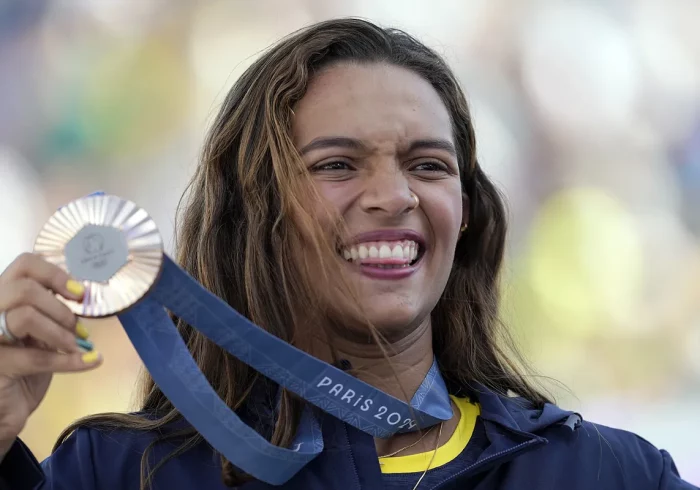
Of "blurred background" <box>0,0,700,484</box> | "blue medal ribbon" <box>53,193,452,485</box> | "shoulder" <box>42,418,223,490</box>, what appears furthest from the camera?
"blurred background" <box>0,0,700,484</box>

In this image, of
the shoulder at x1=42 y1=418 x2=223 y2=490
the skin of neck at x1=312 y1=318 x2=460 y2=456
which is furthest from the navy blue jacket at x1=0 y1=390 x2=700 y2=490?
the skin of neck at x1=312 y1=318 x2=460 y2=456

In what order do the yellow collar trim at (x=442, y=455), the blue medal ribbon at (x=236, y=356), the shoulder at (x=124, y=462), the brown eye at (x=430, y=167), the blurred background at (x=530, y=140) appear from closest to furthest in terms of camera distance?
1. the blue medal ribbon at (x=236, y=356)
2. the shoulder at (x=124, y=462)
3. the yellow collar trim at (x=442, y=455)
4. the brown eye at (x=430, y=167)
5. the blurred background at (x=530, y=140)

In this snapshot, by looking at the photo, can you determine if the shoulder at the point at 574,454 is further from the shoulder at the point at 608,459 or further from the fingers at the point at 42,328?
the fingers at the point at 42,328

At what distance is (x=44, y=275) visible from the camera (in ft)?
4.26

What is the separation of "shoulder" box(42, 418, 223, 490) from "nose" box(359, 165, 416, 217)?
1.67ft

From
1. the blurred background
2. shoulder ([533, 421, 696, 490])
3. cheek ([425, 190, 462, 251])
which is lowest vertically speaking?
shoulder ([533, 421, 696, 490])

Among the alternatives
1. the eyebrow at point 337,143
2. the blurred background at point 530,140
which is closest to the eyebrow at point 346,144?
the eyebrow at point 337,143

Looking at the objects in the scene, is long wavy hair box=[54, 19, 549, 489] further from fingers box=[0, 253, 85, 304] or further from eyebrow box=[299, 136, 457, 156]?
fingers box=[0, 253, 85, 304]

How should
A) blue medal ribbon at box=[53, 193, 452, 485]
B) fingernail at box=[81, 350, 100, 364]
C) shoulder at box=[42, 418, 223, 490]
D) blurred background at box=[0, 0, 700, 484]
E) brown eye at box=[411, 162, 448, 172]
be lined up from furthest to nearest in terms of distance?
blurred background at box=[0, 0, 700, 484]
brown eye at box=[411, 162, 448, 172]
shoulder at box=[42, 418, 223, 490]
blue medal ribbon at box=[53, 193, 452, 485]
fingernail at box=[81, 350, 100, 364]

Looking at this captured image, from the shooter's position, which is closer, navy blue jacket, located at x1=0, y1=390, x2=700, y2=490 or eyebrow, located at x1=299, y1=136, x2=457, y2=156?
navy blue jacket, located at x1=0, y1=390, x2=700, y2=490

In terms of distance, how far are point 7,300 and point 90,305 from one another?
4.4 inches

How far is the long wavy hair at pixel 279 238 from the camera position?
Result: 6.00ft

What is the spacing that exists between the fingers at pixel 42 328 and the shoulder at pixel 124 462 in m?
0.44

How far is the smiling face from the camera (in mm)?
1812
